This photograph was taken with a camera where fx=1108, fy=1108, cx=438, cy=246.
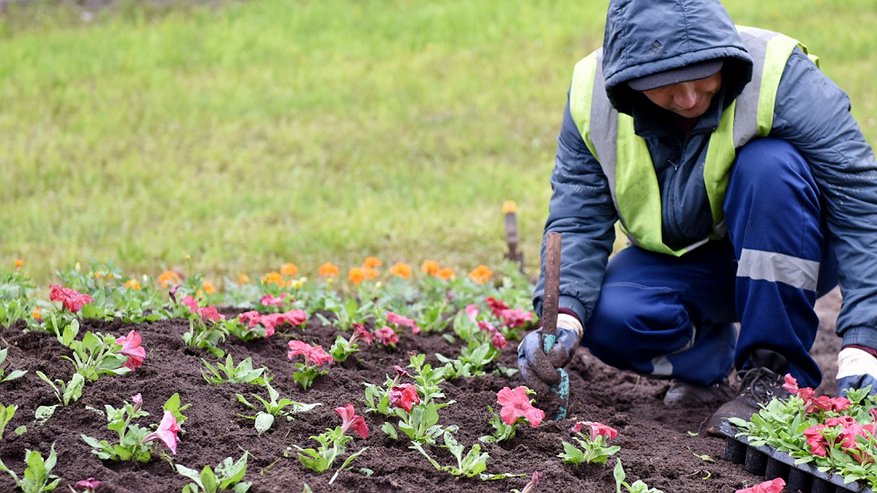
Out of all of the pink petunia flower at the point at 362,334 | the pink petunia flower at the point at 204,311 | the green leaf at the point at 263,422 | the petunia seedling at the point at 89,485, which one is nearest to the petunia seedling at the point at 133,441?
the petunia seedling at the point at 89,485

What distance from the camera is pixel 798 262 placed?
2895 mm

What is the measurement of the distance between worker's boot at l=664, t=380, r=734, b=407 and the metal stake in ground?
64 cm

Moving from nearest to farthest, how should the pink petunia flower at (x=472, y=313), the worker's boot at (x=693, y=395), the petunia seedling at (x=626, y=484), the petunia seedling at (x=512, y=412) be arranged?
the petunia seedling at (x=626, y=484) → the petunia seedling at (x=512, y=412) → the worker's boot at (x=693, y=395) → the pink petunia flower at (x=472, y=313)

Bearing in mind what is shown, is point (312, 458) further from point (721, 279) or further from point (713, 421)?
point (721, 279)

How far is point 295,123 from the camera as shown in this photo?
7488 millimetres

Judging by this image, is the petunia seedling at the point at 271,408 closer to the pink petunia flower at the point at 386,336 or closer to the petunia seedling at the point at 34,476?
the petunia seedling at the point at 34,476

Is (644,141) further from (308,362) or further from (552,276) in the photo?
(308,362)

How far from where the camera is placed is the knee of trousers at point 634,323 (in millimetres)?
3166

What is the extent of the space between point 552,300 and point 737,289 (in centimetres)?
57

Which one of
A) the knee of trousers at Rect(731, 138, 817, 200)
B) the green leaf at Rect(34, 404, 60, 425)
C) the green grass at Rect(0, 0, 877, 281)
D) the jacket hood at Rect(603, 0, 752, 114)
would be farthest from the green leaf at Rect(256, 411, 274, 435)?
the green grass at Rect(0, 0, 877, 281)

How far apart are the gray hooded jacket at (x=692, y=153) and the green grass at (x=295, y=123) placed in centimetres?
198

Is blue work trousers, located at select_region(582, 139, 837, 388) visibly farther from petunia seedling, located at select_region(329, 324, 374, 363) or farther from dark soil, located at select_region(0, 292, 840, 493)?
petunia seedling, located at select_region(329, 324, 374, 363)

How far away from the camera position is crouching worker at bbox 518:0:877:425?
9.05 feet

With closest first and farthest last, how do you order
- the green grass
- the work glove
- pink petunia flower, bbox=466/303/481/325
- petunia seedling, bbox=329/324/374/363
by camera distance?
the work glove
petunia seedling, bbox=329/324/374/363
pink petunia flower, bbox=466/303/481/325
the green grass
